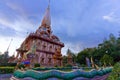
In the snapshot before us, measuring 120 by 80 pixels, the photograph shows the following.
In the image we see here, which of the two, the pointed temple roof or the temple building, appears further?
the pointed temple roof

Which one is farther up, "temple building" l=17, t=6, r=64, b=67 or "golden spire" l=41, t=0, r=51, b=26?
"golden spire" l=41, t=0, r=51, b=26

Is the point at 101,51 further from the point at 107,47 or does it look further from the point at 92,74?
the point at 92,74

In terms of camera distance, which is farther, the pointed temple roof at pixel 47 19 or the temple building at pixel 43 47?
the pointed temple roof at pixel 47 19

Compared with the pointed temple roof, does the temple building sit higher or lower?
lower

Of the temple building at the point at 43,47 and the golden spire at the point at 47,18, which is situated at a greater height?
the golden spire at the point at 47,18

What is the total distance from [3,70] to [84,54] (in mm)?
29385

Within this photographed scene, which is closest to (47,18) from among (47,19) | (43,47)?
(47,19)

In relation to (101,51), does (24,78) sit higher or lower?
lower

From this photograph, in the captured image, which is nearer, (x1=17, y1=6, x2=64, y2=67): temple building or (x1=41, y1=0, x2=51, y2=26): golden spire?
(x1=17, y1=6, x2=64, y2=67): temple building

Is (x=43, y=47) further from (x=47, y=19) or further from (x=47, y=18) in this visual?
(x=47, y=18)

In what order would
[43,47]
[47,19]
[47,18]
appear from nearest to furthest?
[43,47], [47,19], [47,18]

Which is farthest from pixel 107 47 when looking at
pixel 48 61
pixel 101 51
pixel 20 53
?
pixel 20 53

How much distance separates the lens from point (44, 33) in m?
34.3

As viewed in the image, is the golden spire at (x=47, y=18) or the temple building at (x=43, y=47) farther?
the golden spire at (x=47, y=18)
